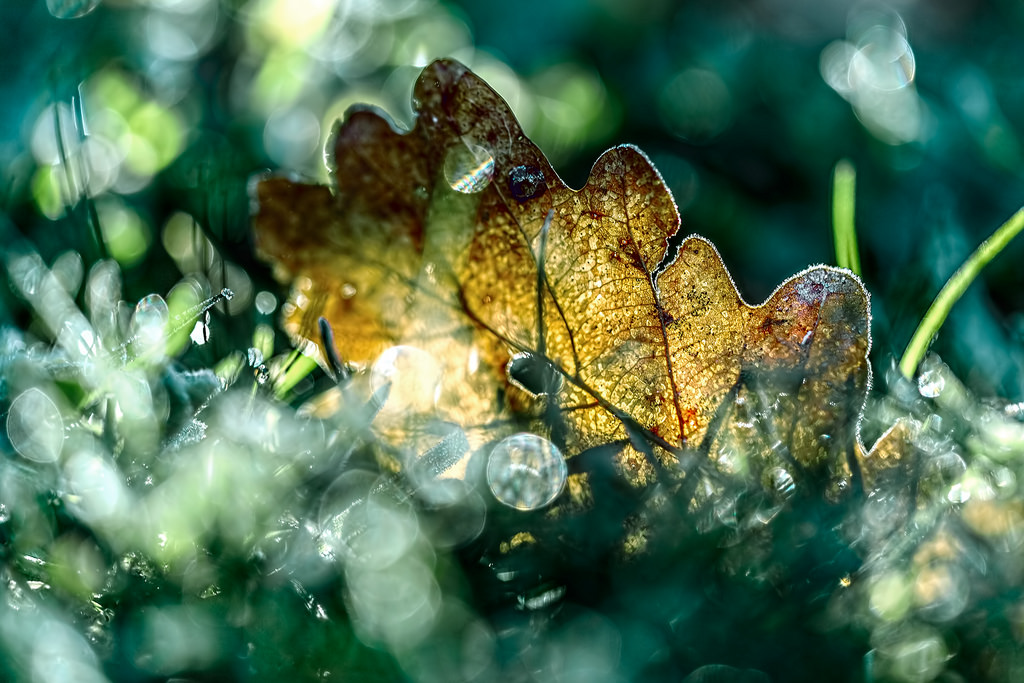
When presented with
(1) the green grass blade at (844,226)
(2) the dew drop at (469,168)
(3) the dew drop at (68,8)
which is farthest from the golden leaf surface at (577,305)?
(3) the dew drop at (68,8)

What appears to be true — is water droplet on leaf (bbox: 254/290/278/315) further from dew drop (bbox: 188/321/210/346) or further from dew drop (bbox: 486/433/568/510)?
dew drop (bbox: 486/433/568/510)

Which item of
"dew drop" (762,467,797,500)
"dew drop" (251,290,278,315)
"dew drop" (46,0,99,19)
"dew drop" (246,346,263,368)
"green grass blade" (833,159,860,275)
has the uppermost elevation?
"green grass blade" (833,159,860,275)

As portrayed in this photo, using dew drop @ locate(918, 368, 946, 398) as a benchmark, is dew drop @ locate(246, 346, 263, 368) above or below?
below

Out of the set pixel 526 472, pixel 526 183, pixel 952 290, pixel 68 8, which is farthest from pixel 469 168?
pixel 68 8

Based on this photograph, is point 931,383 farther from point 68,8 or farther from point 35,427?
point 68,8

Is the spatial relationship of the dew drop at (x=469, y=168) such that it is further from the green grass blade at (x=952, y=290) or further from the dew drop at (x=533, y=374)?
the green grass blade at (x=952, y=290)

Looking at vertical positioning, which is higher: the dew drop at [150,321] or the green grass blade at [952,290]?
the green grass blade at [952,290]

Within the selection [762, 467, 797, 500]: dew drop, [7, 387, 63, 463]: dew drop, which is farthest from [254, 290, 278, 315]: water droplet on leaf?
[762, 467, 797, 500]: dew drop
